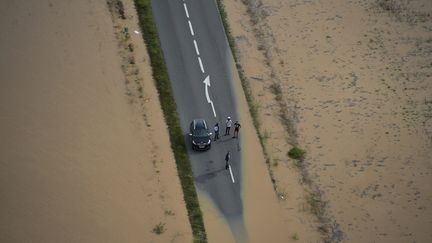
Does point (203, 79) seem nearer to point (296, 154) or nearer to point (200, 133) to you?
point (200, 133)

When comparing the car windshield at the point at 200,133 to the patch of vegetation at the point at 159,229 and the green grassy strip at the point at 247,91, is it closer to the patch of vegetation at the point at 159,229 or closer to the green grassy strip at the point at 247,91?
the green grassy strip at the point at 247,91

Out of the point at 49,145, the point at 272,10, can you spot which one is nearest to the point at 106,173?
the point at 49,145

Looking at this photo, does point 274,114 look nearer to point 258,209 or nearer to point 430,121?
point 258,209

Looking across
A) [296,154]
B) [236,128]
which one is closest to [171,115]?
[236,128]

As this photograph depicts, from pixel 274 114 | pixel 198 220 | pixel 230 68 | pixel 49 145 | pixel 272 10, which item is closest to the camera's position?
pixel 198 220

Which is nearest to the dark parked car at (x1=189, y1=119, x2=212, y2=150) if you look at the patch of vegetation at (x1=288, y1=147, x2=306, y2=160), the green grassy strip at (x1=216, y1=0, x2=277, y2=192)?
the green grassy strip at (x1=216, y1=0, x2=277, y2=192)

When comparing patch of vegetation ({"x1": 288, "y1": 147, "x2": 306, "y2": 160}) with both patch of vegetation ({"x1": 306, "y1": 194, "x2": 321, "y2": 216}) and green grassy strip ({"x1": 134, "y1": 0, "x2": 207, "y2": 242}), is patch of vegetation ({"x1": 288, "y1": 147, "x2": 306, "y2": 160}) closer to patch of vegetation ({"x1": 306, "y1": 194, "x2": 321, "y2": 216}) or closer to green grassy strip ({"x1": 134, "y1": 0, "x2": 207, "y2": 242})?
patch of vegetation ({"x1": 306, "y1": 194, "x2": 321, "y2": 216})
